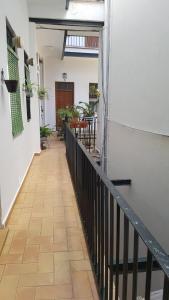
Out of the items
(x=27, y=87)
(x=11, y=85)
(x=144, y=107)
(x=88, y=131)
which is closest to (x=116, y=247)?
(x=144, y=107)

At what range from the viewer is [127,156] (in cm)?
314

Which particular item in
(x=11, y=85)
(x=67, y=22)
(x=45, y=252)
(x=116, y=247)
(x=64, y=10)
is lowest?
(x=45, y=252)

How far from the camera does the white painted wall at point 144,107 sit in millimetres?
2092

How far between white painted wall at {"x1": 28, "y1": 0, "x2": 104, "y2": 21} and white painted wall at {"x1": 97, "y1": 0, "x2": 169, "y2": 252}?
5.81 feet

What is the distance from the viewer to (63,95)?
10203 mm

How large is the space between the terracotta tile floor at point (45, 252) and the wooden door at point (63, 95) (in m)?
7.27

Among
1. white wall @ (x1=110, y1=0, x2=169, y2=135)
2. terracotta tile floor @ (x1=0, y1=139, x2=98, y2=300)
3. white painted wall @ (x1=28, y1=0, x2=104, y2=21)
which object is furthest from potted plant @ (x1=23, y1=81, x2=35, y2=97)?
terracotta tile floor @ (x1=0, y1=139, x2=98, y2=300)

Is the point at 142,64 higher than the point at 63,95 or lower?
lower

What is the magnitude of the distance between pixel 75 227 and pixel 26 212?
67 centimetres

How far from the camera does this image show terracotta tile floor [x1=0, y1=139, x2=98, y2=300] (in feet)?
5.20

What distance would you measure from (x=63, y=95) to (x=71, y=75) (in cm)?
90

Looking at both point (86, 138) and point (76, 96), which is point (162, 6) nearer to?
point (86, 138)

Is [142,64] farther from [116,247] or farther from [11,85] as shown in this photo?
[116,247]

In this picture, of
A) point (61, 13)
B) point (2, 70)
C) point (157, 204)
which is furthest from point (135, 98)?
point (61, 13)
